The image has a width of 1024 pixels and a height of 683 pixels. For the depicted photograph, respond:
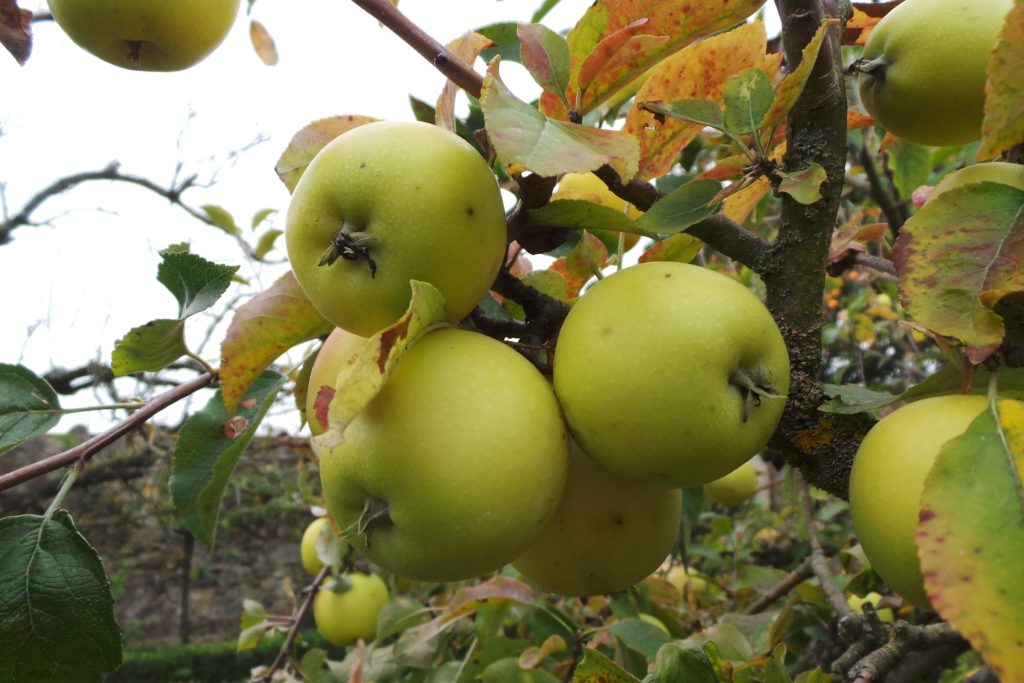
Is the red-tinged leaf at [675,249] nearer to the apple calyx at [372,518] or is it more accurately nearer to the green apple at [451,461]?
the green apple at [451,461]

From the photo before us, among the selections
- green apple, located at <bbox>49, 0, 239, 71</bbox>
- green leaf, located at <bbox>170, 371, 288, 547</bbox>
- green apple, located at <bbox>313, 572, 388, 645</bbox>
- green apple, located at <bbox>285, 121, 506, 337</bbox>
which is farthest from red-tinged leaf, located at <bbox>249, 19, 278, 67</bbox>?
green apple, located at <bbox>313, 572, 388, 645</bbox>

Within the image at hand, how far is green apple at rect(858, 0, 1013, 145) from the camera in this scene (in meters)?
0.58

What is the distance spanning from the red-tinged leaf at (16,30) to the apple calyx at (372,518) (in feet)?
1.69

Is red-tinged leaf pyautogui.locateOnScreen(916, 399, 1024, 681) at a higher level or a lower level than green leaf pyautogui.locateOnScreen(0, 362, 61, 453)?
higher

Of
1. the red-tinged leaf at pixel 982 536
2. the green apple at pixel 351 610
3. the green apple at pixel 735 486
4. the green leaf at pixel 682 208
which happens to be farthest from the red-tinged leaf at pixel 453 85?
the green apple at pixel 351 610

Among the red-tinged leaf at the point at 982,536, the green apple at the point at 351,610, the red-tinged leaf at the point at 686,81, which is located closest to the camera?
the red-tinged leaf at the point at 982,536

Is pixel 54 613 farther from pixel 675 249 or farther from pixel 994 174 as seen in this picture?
pixel 994 174

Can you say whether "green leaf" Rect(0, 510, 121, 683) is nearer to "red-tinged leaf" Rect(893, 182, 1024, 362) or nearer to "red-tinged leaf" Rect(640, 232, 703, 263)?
"red-tinged leaf" Rect(640, 232, 703, 263)

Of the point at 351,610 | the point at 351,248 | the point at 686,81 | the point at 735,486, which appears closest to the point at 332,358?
the point at 351,248

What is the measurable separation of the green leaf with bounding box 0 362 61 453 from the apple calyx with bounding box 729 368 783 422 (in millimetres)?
666

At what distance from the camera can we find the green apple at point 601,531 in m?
0.60

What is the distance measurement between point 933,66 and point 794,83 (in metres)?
0.19

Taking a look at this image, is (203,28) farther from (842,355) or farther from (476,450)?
(842,355)

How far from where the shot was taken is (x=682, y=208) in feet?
1.68
